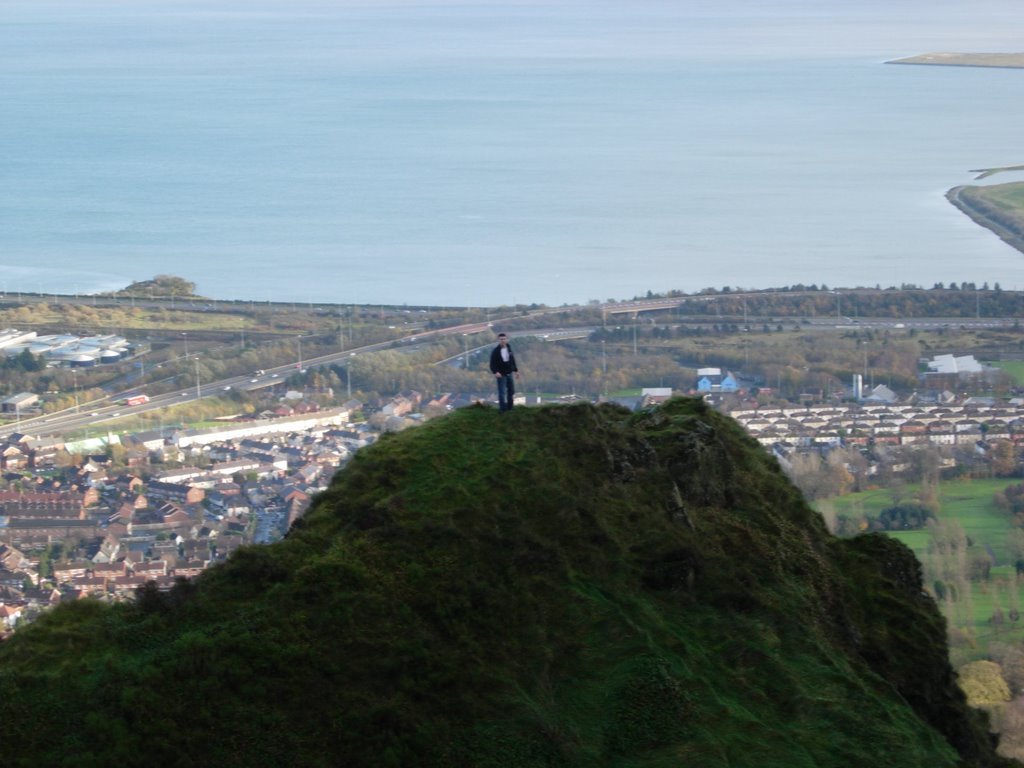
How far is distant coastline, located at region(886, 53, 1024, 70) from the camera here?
117m

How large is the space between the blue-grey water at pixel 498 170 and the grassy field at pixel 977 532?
57.8 feet

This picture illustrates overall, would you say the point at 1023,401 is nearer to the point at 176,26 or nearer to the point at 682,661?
the point at 682,661

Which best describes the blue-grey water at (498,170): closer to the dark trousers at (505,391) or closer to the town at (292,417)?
the town at (292,417)

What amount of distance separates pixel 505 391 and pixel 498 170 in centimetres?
5840

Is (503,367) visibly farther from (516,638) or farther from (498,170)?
(498,170)

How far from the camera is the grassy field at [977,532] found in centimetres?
1991

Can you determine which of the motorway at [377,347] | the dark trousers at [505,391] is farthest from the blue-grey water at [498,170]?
the dark trousers at [505,391]

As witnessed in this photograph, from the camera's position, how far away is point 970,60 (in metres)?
119

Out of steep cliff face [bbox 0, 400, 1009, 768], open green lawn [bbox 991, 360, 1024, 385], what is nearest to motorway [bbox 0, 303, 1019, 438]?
open green lawn [bbox 991, 360, 1024, 385]

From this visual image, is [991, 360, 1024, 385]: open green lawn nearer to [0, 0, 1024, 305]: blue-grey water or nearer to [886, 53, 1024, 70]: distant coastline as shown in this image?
[0, 0, 1024, 305]: blue-grey water

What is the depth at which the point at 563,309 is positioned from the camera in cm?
3909

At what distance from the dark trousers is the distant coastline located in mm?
112294

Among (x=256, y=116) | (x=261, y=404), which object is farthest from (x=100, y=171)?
(x=261, y=404)

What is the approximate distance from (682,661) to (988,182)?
5705 centimetres
